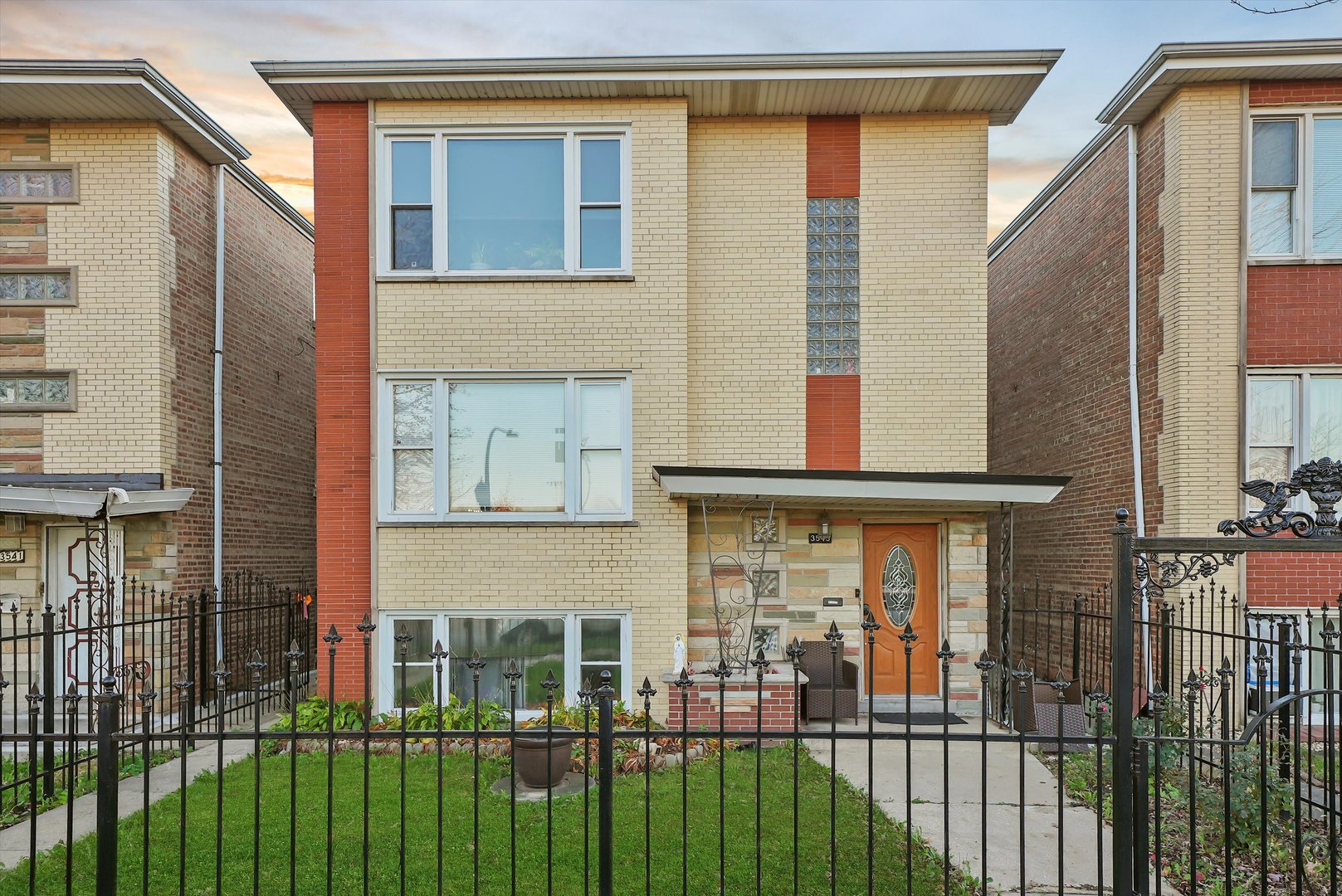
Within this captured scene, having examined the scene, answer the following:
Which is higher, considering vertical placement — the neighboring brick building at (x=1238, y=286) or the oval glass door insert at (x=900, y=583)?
the neighboring brick building at (x=1238, y=286)

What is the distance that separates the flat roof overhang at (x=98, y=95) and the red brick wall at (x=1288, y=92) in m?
13.4

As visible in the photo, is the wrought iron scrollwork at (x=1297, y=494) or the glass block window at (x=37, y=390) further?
the glass block window at (x=37, y=390)

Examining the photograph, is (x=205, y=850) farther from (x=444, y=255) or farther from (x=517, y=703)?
(x=444, y=255)

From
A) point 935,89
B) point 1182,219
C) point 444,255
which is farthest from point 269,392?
point 1182,219

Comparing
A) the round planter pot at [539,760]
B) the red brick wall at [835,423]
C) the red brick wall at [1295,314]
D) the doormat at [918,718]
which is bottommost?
the doormat at [918,718]

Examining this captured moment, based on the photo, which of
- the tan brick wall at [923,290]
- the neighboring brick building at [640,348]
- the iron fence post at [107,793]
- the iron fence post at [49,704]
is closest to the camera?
the iron fence post at [107,793]

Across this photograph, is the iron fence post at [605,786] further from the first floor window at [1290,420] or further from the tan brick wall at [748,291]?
the first floor window at [1290,420]

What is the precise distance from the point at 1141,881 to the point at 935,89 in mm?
9080

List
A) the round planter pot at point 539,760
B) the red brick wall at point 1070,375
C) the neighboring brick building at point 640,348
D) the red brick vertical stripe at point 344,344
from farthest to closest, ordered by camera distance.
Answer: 1. the red brick wall at point 1070,375
2. the red brick vertical stripe at point 344,344
3. the neighboring brick building at point 640,348
4. the round planter pot at point 539,760

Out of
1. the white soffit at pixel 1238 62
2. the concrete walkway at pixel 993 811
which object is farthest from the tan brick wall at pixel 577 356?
the white soffit at pixel 1238 62

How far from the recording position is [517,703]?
35.4 ft

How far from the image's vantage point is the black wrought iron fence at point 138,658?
823 cm

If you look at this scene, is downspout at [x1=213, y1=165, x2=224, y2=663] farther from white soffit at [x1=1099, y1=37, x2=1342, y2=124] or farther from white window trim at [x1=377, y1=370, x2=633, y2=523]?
white soffit at [x1=1099, y1=37, x2=1342, y2=124]

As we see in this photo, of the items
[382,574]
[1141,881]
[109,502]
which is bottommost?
[1141,881]
